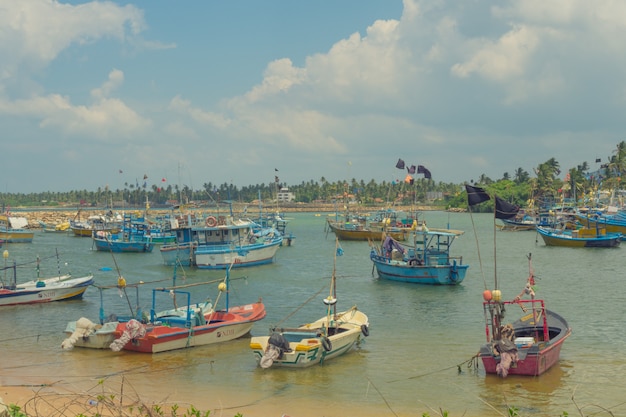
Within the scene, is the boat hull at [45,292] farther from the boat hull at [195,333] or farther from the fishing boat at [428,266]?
the fishing boat at [428,266]

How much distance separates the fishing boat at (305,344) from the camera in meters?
19.5

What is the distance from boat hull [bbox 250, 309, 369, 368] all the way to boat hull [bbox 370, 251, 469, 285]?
46.2 ft

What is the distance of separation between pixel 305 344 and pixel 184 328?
193 inches

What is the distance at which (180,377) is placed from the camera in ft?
64.0

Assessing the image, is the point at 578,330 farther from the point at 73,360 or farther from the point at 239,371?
the point at 73,360

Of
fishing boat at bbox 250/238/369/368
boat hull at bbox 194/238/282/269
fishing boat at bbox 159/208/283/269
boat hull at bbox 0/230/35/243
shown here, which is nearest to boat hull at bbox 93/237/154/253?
fishing boat at bbox 159/208/283/269

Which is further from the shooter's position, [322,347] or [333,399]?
[322,347]

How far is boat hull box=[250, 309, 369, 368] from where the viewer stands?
19.7m

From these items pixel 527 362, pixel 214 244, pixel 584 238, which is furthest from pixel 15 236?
pixel 527 362

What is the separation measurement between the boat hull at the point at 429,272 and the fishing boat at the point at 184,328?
1388cm

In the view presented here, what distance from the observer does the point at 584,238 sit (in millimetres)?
62000

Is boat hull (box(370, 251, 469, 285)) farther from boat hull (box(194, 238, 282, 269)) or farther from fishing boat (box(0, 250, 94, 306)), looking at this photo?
fishing boat (box(0, 250, 94, 306))

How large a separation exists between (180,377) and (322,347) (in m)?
4.37

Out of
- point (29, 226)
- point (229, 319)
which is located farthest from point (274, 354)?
point (29, 226)
